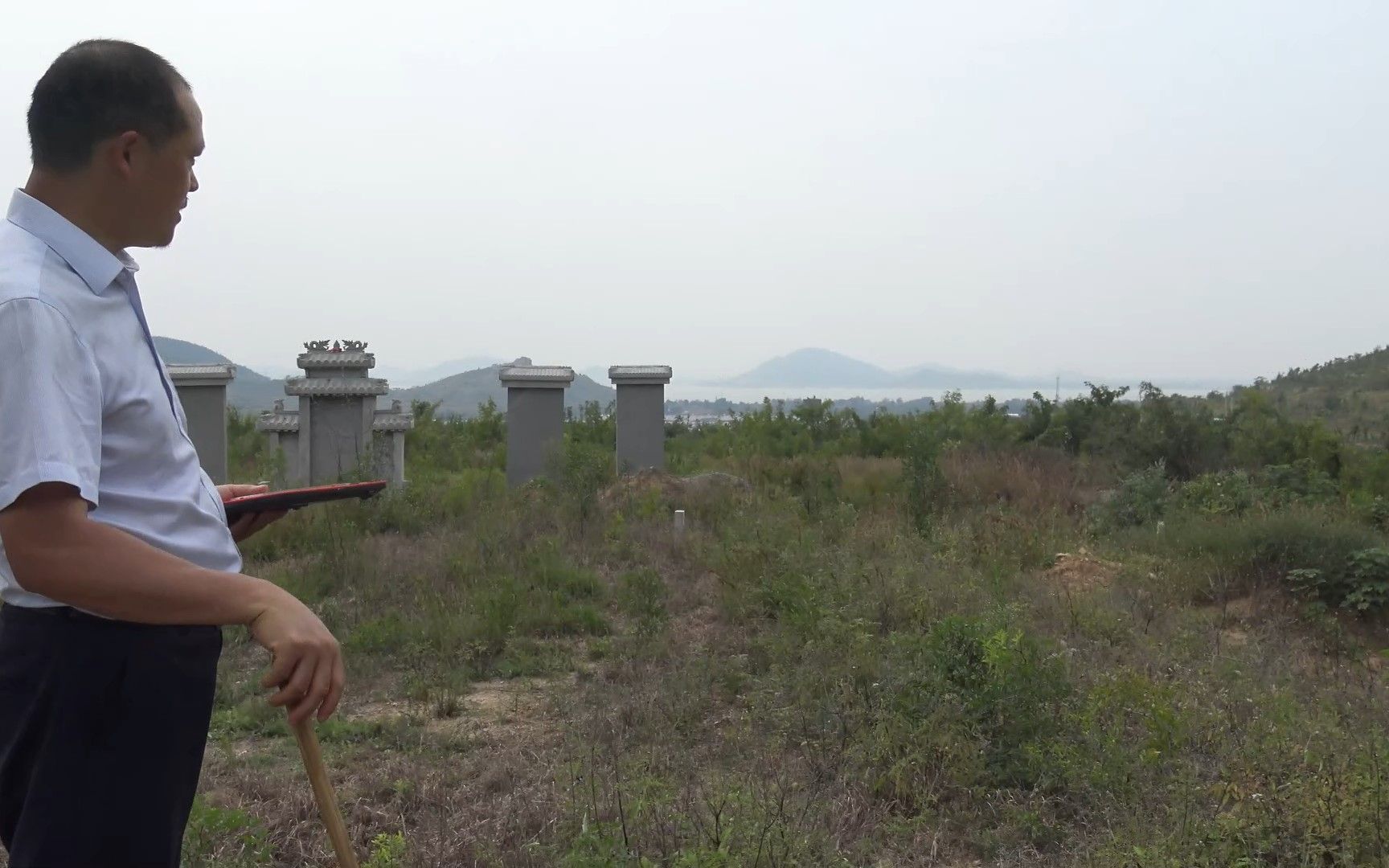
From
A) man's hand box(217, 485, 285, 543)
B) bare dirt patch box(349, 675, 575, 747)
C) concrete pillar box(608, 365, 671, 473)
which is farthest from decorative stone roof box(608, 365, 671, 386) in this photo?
man's hand box(217, 485, 285, 543)

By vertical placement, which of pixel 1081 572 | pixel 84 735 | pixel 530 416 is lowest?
pixel 1081 572

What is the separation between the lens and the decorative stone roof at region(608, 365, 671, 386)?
12.6 meters

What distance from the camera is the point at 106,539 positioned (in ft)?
4.26

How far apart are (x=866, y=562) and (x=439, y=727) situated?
317cm

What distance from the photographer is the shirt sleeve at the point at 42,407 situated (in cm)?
126

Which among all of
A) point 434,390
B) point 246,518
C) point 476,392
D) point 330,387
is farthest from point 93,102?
point 434,390

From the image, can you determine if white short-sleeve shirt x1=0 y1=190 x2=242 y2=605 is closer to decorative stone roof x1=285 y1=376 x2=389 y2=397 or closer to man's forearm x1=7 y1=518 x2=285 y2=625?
man's forearm x1=7 y1=518 x2=285 y2=625

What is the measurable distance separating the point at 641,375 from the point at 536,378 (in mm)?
1195

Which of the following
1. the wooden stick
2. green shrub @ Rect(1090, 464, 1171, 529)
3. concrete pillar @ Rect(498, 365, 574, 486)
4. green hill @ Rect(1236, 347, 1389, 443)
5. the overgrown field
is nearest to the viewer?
the wooden stick

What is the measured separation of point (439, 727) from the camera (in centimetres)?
484

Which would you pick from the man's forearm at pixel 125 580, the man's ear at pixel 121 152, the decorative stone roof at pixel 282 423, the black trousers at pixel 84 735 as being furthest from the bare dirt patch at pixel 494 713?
the decorative stone roof at pixel 282 423

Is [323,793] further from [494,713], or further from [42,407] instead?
[494,713]

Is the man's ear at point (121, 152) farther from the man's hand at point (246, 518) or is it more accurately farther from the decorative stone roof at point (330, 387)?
the decorative stone roof at point (330, 387)

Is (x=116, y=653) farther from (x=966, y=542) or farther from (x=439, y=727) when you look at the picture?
(x=966, y=542)
